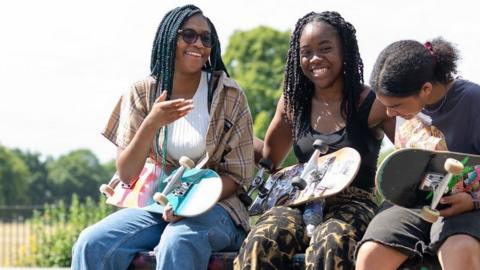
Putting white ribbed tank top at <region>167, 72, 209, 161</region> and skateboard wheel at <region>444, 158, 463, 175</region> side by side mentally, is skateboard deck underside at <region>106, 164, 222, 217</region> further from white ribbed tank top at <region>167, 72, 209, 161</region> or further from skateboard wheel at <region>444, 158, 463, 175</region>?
skateboard wheel at <region>444, 158, 463, 175</region>

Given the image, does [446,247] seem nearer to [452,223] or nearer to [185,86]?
[452,223]

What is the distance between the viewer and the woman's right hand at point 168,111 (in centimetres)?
366

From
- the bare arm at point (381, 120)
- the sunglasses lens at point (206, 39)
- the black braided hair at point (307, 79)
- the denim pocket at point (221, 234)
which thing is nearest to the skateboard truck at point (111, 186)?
the denim pocket at point (221, 234)

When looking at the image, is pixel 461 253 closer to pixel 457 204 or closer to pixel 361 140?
pixel 457 204

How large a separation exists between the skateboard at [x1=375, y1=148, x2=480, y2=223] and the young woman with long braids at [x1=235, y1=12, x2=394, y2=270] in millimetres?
282

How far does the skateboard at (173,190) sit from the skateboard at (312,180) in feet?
1.01

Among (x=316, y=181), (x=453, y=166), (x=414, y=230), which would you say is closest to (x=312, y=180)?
(x=316, y=181)

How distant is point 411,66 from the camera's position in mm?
3270

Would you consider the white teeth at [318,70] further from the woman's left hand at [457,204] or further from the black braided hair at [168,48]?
the woman's left hand at [457,204]

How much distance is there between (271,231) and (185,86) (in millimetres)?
1045

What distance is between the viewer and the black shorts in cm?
313

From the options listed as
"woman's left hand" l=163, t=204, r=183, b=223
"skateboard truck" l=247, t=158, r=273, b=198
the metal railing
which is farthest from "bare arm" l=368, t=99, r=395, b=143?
the metal railing

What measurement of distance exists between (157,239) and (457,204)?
144cm

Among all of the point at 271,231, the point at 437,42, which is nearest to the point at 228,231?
the point at 271,231
